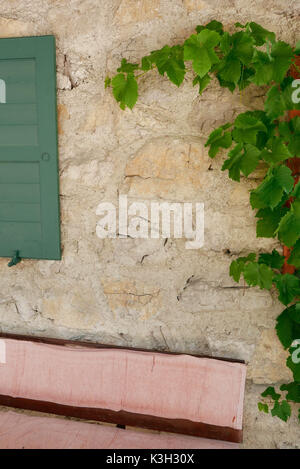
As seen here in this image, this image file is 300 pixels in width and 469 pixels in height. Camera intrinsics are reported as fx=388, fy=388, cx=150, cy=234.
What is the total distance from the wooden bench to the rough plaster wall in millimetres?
118

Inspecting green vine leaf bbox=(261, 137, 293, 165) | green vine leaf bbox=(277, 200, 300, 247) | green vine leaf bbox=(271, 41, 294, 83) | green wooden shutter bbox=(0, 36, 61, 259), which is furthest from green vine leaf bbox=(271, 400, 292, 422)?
green vine leaf bbox=(271, 41, 294, 83)

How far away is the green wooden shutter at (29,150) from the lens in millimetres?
1646

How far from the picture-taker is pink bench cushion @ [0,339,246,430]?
1.58 meters

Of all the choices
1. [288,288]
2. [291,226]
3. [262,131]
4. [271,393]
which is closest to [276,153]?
[262,131]

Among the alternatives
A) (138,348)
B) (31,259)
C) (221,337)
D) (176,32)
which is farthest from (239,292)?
(176,32)

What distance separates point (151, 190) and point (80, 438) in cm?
105

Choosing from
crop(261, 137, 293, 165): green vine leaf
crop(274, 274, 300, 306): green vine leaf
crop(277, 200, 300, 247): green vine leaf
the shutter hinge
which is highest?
crop(261, 137, 293, 165): green vine leaf

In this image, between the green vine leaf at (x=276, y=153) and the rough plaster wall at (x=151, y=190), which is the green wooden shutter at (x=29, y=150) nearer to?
the rough plaster wall at (x=151, y=190)

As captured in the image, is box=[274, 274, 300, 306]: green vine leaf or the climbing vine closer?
the climbing vine

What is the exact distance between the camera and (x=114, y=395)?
65.9 inches

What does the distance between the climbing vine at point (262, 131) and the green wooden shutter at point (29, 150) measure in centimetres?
31

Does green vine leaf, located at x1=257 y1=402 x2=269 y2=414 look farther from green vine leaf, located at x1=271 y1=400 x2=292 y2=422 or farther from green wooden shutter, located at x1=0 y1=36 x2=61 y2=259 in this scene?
green wooden shutter, located at x1=0 y1=36 x2=61 y2=259

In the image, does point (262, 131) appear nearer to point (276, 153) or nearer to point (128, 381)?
point (276, 153)

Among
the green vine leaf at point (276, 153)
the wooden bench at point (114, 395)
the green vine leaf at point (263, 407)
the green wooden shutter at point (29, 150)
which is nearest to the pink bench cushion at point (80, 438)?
the wooden bench at point (114, 395)
